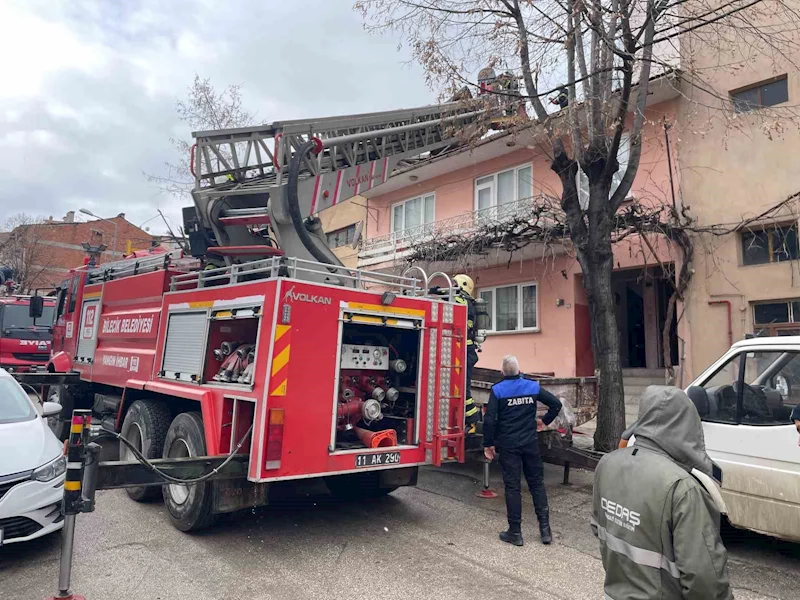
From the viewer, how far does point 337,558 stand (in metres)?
4.75

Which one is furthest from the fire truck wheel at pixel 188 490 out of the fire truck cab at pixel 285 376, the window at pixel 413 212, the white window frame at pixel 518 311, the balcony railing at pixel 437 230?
the window at pixel 413 212

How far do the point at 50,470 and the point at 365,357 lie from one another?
283 cm

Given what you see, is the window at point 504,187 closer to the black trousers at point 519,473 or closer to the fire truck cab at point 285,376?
the fire truck cab at point 285,376

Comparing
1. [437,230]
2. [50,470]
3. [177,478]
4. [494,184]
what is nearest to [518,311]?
[437,230]

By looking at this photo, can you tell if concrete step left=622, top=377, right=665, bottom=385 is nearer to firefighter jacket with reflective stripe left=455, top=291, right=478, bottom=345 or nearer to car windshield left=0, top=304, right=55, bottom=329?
firefighter jacket with reflective stripe left=455, top=291, right=478, bottom=345

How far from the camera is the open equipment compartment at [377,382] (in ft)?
17.6

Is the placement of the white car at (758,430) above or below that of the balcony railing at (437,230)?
below

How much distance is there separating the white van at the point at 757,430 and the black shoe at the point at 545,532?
1480 millimetres

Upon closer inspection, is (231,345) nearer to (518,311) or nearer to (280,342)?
(280,342)

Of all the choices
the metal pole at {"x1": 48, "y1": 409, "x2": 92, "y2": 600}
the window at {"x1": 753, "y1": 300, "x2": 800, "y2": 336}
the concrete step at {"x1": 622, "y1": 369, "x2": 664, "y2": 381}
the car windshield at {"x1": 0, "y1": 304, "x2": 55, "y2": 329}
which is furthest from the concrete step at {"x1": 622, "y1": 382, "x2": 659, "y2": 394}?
the car windshield at {"x1": 0, "y1": 304, "x2": 55, "y2": 329}

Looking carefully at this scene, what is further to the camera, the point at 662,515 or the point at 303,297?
the point at 303,297

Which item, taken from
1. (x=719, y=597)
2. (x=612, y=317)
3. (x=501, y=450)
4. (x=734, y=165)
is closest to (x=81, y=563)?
(x=501, y=450)

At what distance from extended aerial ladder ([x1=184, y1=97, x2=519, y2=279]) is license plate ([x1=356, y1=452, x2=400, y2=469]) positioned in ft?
7.99

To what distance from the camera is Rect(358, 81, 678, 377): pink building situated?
1175cm
